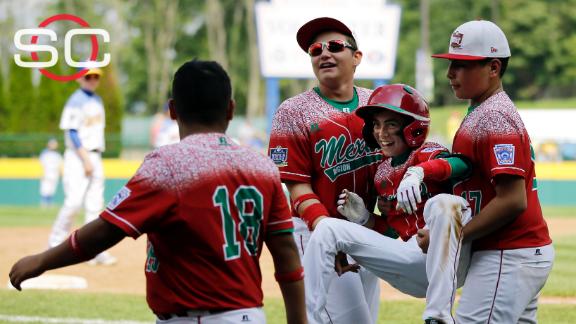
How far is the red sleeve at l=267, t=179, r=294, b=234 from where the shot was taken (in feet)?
12.2

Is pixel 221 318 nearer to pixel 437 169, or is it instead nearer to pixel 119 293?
pixel 437 169

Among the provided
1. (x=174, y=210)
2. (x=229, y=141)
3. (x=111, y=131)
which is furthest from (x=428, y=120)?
(x=111, y=131)

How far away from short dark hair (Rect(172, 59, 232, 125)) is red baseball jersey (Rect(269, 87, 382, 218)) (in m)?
1.51

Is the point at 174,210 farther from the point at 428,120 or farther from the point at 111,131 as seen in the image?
the point at 111,131

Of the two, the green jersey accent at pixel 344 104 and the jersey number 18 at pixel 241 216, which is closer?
the jersey number 18 at pixel 241 216

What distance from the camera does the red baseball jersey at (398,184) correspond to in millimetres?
4707

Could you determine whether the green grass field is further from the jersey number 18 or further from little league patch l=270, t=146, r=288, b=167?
the jersey number 18

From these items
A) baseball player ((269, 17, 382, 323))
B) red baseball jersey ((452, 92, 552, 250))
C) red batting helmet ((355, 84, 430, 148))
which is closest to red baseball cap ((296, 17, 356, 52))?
baseball player ((269, 17, 382, 323))

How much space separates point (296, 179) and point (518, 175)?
4.29 feet

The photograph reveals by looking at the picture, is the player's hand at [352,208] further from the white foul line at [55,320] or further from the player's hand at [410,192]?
the white foul line at [55,320]

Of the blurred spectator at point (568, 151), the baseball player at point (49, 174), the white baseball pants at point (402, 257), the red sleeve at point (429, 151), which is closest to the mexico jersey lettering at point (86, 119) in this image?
the white baseball pants at point (402, 257)

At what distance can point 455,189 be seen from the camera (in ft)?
15.3

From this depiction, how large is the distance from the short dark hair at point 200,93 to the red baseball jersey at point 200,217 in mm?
93

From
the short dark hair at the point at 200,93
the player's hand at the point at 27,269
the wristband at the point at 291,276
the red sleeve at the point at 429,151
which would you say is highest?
the short dark hair at the point at 200,93
